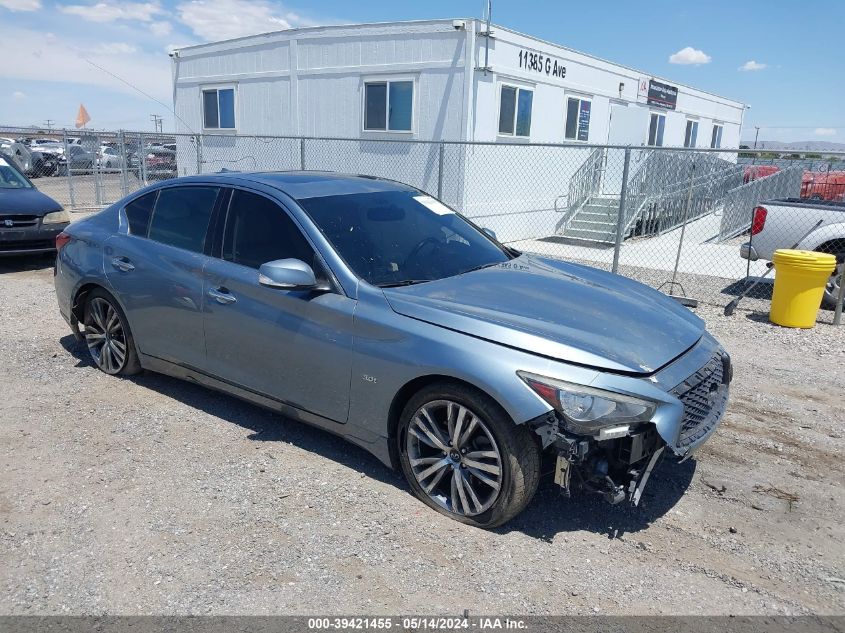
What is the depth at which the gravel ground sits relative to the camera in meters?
2.86

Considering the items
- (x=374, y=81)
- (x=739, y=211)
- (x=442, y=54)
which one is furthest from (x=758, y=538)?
(x=739, y=211)

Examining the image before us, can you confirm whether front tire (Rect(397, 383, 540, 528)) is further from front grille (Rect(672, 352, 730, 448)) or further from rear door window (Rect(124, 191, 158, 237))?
rear door window (Rect(124, 191, 158, 237))

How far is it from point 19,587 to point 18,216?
25.6 feet

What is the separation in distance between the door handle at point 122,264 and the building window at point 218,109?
12259 millimetres

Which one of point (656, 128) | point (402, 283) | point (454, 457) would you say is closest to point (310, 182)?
point (402, 283)

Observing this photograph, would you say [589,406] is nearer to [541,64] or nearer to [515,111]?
[515,111]

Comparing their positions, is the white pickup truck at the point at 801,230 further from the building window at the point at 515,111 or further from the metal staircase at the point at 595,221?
the building window at the point at 515,111

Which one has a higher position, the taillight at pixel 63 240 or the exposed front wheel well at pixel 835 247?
the taillight at pixel 63 240

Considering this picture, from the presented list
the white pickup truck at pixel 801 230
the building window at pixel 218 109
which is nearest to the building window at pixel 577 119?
the white pickup truck at pixel 801 230

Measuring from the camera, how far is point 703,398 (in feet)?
11.0

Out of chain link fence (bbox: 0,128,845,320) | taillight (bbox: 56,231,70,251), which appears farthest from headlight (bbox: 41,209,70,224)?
taillight (bbox: 56,231,70,251)

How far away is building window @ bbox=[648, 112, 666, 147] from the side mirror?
674 inches

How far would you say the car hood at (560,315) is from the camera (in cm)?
309

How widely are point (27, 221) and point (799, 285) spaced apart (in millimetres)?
9834
